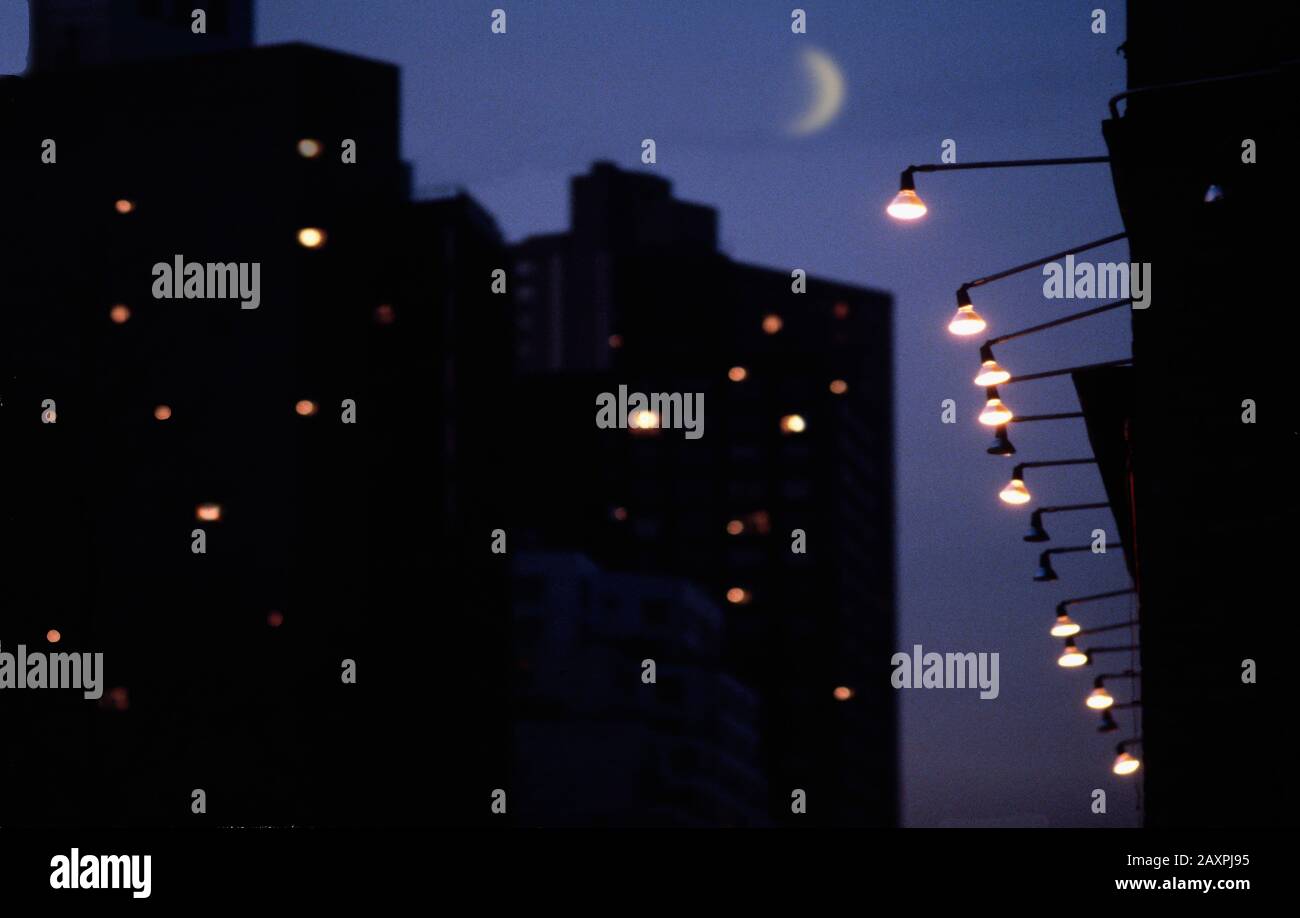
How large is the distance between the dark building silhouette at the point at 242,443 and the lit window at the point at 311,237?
30 centimetres

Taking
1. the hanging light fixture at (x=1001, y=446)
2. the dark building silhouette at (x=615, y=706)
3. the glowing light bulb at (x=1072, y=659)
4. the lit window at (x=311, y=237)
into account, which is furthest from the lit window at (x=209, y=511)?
the hanging light fixture at (x=1001, y=446)

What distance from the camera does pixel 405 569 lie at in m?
98.5

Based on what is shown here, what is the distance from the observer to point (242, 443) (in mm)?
92875

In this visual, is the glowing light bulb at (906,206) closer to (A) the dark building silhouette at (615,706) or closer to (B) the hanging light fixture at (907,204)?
(B) the hanging light fixture at (907,204)

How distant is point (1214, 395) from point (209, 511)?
77909mm

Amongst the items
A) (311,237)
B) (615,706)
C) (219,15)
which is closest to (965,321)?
(311,237)

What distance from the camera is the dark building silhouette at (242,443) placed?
85.9 m

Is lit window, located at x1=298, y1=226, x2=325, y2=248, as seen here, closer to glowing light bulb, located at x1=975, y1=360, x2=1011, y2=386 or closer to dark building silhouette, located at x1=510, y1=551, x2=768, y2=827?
dark building silhouette, located at x1=510, y1=551, x2=768, y2=827

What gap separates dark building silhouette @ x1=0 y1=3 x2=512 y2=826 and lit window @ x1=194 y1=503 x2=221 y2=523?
0.80ft

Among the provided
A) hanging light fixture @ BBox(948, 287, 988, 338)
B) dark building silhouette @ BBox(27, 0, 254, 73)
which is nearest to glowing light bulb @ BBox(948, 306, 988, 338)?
hanging light fixture @ BBox(948, 287, 988, 338)

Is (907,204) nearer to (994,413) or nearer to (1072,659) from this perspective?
(994,413)
